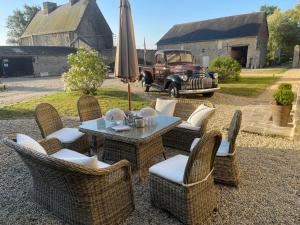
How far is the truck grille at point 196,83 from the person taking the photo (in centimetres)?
830

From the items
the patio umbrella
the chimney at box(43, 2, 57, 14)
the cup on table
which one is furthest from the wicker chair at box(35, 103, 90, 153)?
the chimney at box(43, 2, 57, 14)

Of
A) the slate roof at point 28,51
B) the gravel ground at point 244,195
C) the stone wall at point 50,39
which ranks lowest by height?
the gravel ground at point 244,195

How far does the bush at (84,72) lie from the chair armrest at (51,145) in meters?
6.24

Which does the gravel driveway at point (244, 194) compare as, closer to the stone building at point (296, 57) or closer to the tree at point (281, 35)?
the stone building at point (296, 57)

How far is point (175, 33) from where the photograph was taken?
31703mm

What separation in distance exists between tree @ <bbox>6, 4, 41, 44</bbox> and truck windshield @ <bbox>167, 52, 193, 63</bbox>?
44245 millimetres

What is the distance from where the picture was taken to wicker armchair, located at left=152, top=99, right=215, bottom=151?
148 inches

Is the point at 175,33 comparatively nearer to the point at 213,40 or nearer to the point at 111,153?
the point at 213,40

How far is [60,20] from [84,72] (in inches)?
1065

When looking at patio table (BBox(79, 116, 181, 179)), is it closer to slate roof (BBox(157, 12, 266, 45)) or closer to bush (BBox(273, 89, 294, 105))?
bush (BBox(273, 89, 294, 105))

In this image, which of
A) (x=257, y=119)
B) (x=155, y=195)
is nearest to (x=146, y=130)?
(x=155, y=195)

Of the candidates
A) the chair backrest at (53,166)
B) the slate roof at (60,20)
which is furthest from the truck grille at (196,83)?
the slate roof at (60,20)

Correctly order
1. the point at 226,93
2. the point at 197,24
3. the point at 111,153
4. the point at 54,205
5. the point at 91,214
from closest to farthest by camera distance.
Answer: the point at 91,214, the point at 54,205, the point at 111,153, the point at 226,93, the point at 197,24

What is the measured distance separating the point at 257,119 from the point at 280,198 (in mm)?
3404
